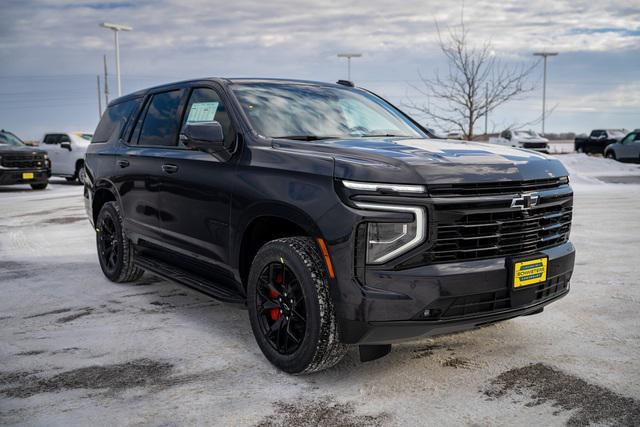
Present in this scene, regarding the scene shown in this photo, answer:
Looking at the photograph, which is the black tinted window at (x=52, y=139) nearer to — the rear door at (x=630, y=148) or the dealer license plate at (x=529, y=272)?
the dealer license plate at (x=529, y=272)

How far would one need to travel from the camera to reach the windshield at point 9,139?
64.0 ft

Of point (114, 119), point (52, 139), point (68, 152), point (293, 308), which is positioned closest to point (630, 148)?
point (68, 152)

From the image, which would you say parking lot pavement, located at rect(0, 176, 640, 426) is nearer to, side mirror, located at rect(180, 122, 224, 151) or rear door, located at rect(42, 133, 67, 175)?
side mirror, located at rect(180, 122, 224, 151)

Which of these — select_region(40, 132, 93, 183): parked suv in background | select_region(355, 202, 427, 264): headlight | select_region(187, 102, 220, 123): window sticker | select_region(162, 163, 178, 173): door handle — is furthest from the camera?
select_region(40, 132, 93, 183): parked suv in background

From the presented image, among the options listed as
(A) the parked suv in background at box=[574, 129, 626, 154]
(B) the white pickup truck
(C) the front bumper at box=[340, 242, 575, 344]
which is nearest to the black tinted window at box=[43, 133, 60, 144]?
(C) the front bumper at box=[340, 242, 575, 344]

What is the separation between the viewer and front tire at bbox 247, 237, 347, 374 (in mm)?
3639

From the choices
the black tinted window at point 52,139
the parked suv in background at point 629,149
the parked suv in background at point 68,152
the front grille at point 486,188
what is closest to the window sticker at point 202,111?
the front grille at point 486,188

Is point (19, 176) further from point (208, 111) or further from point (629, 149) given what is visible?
point (629, 149)

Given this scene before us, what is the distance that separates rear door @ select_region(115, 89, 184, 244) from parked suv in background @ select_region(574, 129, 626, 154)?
38.6 m

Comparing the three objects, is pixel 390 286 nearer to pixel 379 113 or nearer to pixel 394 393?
pixel 394 393

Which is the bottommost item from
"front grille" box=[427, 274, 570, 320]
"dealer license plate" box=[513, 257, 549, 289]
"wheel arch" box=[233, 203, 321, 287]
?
"front grille" box=[427, 274, 570, 320]

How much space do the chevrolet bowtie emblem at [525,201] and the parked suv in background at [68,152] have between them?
63.4ft

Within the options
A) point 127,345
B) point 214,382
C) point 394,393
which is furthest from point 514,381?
point 127,345

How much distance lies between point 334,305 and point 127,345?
5.91ft
